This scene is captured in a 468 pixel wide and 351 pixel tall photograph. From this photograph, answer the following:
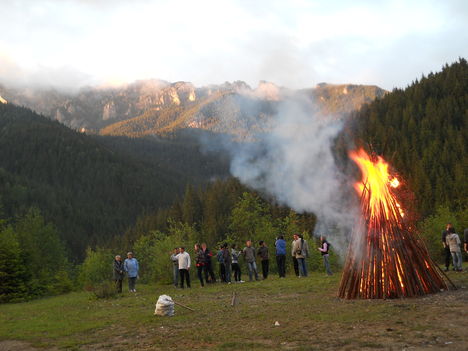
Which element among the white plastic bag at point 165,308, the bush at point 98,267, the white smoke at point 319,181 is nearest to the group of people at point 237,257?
the white smoke at point 319,181

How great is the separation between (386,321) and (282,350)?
7.77ft

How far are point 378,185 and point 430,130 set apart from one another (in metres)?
84.7

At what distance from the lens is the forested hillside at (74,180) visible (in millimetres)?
130250

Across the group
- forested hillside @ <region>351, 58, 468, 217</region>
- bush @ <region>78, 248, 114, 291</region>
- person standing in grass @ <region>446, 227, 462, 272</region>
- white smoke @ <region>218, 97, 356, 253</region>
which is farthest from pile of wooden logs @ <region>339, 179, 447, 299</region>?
forested hillside @ <region>351, 58, 468, 217</region>

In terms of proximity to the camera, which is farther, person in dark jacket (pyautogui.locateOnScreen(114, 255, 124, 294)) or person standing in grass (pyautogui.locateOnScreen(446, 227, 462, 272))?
person in dark jacket (pyautogui.locateOnScreen(114, 255, 124, 294))

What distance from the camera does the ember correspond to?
35.0 ft

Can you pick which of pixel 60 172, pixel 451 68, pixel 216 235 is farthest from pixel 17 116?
pixel 451 68

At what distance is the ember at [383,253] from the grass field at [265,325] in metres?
0.44

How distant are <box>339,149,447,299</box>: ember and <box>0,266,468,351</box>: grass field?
1.44 feet

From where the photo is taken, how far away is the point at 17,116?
623 ft

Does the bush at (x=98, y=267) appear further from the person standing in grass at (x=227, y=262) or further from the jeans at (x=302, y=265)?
the jeans at (x=302, y=265)

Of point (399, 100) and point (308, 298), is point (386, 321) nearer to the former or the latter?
point (308, 298)

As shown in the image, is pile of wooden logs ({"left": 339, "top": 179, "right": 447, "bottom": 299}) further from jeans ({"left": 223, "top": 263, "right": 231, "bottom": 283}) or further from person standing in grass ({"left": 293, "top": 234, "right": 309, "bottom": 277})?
jeans ({"left": 223, "top": 263, "right": 231, "bottom": 283})

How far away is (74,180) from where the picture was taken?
161875mm
